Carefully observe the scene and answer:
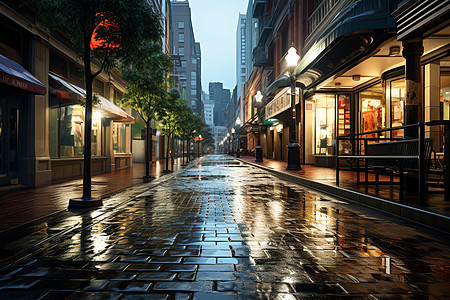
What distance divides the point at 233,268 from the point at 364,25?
29.7 ft

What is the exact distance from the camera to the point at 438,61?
10758 millimetres

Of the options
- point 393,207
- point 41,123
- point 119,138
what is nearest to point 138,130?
point 119,138

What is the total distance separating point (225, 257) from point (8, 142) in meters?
8.86

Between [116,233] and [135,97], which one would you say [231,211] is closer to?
[116,233]

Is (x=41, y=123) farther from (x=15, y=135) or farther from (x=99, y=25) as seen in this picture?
(x=99, y=25)

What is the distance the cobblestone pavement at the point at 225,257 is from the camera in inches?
106

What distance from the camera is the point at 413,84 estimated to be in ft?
24.3

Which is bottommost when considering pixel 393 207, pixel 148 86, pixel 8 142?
pixel 393 207

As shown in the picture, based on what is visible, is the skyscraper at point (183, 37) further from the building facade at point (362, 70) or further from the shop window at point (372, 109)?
the shop window at point (372, 109)

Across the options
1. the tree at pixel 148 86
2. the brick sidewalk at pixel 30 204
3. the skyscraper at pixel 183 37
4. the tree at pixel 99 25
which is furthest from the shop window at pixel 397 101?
the skyscraper at pixel 183 37

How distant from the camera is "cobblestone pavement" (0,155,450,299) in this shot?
106 inches

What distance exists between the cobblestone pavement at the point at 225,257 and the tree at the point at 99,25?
8.31ft

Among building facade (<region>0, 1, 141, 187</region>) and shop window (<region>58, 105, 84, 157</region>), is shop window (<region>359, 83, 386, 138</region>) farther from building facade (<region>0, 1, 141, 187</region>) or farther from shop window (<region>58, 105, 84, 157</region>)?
shop window (<region>58, 105, 84, 157</region>)

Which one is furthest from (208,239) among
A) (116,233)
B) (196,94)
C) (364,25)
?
(196,94)
